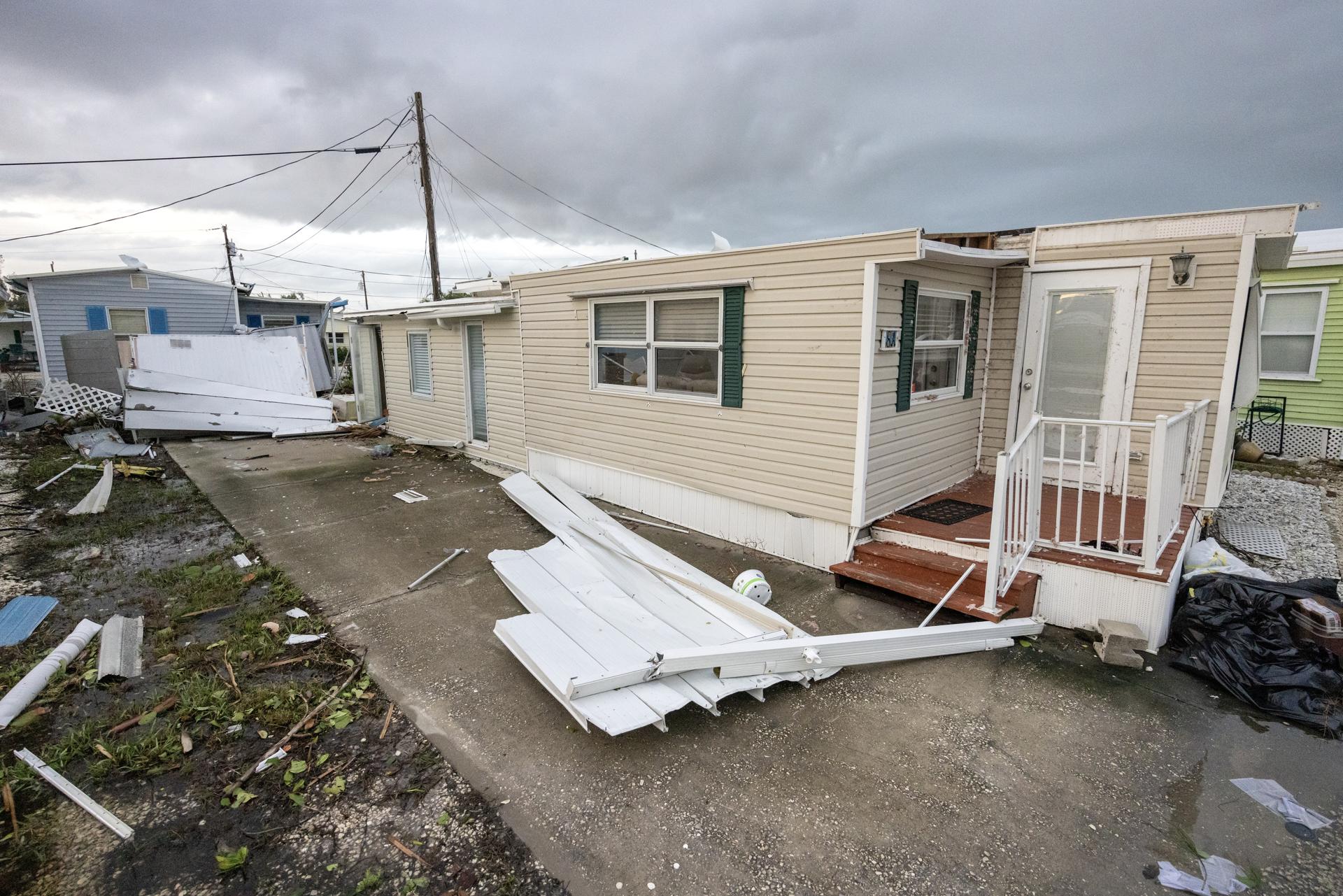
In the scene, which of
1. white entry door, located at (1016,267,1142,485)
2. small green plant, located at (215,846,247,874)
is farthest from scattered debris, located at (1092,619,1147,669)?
small green plant, located at (215,846,247,874)

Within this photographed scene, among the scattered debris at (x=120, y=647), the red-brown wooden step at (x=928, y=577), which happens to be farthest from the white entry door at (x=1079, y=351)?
the scattered debris at (x=120, y=647)

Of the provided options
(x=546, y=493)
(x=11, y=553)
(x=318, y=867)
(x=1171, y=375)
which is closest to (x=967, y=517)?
(x=1171, y=375)

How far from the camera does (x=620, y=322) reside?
625 cm

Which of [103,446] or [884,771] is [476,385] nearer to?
[103,446]

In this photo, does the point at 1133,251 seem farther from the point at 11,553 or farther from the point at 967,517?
the point at 11,553

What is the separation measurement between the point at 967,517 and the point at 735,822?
11.6ft

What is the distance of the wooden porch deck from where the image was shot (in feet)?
12.2

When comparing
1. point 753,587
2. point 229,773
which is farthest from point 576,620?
point 229,773

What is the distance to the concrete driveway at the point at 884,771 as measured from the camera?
2.11 metres

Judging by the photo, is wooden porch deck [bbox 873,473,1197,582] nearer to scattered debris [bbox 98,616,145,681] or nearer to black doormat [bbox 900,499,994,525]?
black doormat [bbox 900,499,994,525]

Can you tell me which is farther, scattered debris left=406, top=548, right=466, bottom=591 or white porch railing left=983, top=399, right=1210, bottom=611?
scattered debris left=406, top=548, right=466, bottom=591

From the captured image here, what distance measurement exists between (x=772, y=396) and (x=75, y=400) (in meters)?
13.1

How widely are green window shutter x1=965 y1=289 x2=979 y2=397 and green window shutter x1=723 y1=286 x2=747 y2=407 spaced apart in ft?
7.39

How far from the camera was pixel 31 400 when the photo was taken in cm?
1234
